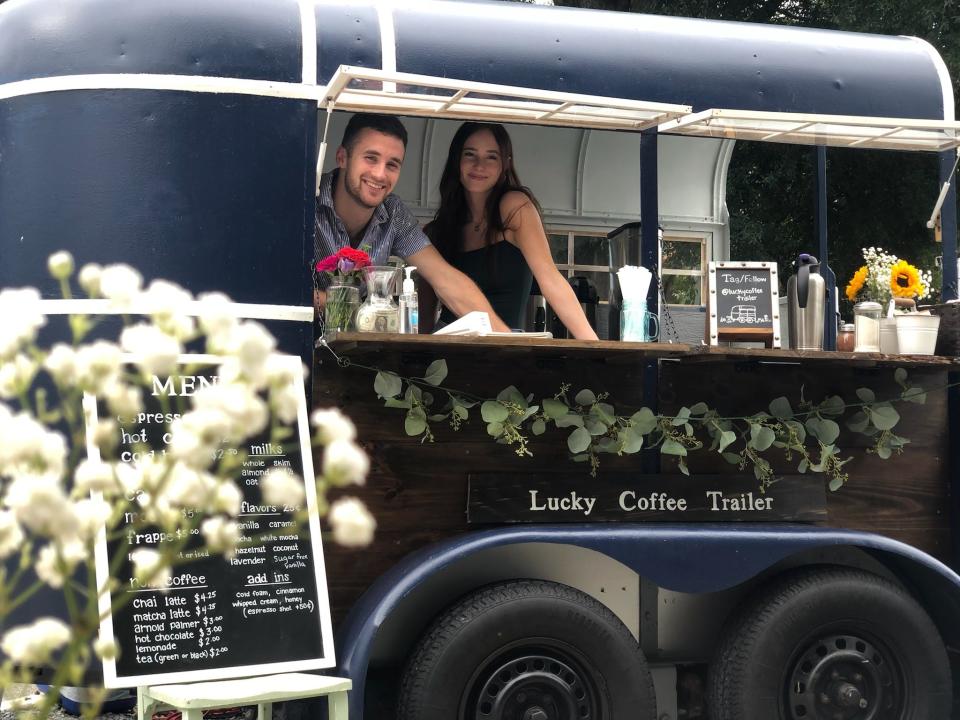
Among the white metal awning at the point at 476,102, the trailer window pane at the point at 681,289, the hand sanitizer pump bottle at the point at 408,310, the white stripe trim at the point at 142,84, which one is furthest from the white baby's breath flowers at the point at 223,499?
the trailer window pane at the point at 681,289

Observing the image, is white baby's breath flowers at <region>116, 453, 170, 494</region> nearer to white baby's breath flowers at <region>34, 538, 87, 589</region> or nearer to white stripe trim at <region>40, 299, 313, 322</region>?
white baby's breath flowers at <region>34, 538, 87, 589</region>

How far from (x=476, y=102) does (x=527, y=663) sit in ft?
5.82

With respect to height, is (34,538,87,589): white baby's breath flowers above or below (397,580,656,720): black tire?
above

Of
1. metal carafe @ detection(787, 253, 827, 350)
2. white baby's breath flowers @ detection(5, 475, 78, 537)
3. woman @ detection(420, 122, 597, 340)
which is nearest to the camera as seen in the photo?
white baby's breath flowers @ detection(5, 475, 78, 537)

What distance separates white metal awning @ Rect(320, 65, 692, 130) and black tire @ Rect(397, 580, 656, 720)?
152 cm

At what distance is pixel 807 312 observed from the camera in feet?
14.4

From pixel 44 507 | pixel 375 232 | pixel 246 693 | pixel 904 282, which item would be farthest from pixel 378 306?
pixel 44 507

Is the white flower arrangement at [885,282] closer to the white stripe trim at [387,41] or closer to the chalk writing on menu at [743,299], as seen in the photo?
the chalk writing on menu at [743,299]

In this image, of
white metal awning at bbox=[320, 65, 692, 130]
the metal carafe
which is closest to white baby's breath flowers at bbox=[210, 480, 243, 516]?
white metal awning at bbox=[320, 65, 692, 130]

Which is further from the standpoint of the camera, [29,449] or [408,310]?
[408,310]

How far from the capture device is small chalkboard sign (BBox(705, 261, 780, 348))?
437cm

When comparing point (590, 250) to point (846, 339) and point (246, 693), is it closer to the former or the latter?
point (846, 339)

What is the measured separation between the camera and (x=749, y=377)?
432 cm

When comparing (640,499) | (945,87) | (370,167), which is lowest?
(640,499)
